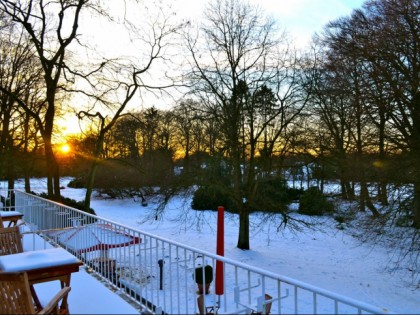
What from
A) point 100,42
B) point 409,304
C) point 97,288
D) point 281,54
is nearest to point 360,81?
point 281,54

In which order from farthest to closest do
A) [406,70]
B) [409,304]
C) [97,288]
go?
[406,70], [409,304], [97,288]

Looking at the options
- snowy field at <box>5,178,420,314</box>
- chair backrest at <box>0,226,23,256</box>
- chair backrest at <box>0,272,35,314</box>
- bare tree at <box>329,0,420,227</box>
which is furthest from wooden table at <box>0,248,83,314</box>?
bare tree at <box>329,0,420,227</box>

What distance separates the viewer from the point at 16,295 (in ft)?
8.79

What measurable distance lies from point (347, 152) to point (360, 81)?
493 cm

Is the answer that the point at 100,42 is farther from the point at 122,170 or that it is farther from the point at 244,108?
the point at 122,170

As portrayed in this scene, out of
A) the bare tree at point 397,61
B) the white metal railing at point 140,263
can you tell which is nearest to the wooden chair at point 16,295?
the white metal railing at point 140,263

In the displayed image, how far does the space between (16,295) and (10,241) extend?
197 centimetres

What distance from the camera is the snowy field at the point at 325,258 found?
396 inches

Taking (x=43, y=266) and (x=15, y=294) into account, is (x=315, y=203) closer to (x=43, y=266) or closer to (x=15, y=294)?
(x=43, y=266)

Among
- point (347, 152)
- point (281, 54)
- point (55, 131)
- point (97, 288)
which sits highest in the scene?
point (281, 54)

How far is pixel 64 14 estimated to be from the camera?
13.4 m

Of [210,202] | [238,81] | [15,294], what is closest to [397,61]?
[238,81]

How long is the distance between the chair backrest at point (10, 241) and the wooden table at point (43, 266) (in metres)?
1.08

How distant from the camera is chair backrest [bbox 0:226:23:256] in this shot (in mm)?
4359
